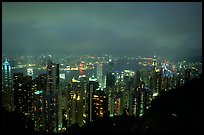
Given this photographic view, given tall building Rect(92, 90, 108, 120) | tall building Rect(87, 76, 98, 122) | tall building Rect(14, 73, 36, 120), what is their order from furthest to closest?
tall building Rect(87, 76, 98, 122) < tall building Rect(92, 90, 108, 120) < tall building Rect(14, 73, 36, 120)

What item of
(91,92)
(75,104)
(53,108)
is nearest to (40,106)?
(53,108)

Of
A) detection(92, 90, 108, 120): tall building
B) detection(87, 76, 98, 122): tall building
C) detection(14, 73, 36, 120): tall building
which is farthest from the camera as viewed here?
detection(87, 76, 98, 122): tall building

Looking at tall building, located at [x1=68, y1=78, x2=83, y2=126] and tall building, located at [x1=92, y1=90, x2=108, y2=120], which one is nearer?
tall building, located at [x1=92, y1=90, x2=108, y2=120]

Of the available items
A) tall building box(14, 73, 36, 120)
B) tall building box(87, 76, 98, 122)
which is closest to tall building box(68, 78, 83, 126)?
tall building box(87, 76, 98, 122)

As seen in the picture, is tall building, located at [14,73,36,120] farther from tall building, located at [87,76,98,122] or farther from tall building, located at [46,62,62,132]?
tall building, located at [87,76,98,122]

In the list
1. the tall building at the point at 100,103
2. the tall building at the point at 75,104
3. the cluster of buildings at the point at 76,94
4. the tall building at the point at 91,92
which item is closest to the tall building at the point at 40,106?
the cluster of buildings at the point at 76,94

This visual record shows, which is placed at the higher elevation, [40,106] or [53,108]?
[40,106]

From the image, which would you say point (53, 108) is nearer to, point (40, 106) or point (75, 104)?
point (40, 106)

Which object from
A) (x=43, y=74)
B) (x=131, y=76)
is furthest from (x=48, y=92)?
(x=131, y=76)

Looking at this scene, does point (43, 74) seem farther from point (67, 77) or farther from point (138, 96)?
point (138, 96)
